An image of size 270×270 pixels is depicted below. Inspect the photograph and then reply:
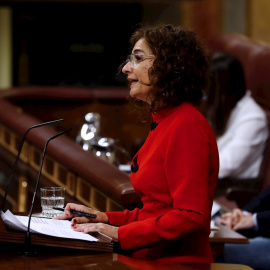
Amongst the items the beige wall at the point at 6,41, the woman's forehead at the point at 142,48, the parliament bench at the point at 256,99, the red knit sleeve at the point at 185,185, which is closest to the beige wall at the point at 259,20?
the parliament bench at the point at 256,99

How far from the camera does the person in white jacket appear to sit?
379 cm

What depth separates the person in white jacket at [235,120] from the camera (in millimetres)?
3789

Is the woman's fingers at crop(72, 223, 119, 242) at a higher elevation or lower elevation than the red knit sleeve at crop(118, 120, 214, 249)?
lower

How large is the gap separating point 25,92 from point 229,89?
2742 mm

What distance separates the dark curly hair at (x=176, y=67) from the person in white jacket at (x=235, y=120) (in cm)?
207

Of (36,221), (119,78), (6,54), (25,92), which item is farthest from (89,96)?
(36,221)

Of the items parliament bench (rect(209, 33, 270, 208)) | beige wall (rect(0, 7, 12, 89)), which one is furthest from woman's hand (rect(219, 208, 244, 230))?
beige wall (rect(0, 7, 12, 89))

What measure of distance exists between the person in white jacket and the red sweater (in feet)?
6.79

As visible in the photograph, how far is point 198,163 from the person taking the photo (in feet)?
5.26

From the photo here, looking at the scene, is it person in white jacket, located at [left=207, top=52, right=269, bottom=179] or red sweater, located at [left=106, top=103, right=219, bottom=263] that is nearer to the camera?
red sweater, located at [left=106, top=103, right=219, bottom=263]

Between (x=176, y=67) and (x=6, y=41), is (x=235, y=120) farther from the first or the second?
(x=6, y=41)

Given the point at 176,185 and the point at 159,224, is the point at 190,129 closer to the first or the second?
the point at 176,185

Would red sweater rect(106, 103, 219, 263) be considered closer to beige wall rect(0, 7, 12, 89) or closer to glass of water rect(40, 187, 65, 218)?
glass of water rect(40, 187, 65, 218)

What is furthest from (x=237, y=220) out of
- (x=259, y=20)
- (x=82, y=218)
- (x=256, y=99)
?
(x=259, y=20)
